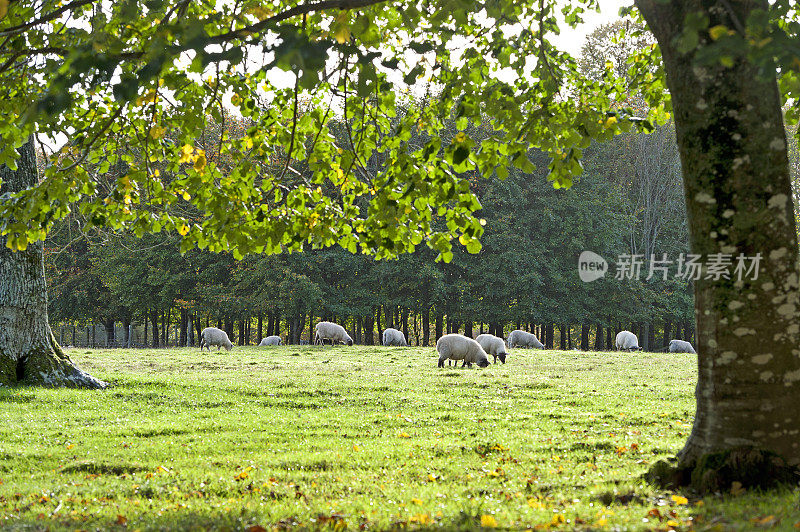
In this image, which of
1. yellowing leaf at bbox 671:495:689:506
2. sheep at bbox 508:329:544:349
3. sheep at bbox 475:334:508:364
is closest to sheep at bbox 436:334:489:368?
sheep at bbox 475:334:508:364

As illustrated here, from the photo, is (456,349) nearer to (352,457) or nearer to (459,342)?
(459,342)

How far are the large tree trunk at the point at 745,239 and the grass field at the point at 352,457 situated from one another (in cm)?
76

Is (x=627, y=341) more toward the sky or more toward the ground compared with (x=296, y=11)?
more toward the ground

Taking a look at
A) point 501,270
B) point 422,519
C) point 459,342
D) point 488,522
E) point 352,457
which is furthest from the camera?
point 501,270

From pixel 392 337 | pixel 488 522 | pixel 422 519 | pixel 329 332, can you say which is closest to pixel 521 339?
pixel 392 337

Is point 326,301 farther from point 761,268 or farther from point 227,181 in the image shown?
point 761,268

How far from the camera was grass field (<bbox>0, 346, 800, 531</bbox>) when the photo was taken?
5645mm

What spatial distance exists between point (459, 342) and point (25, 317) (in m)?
14.7

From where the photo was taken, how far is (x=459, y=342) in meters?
25.3

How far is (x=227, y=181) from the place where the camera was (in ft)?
30.6

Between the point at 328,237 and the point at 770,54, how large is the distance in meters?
6.60

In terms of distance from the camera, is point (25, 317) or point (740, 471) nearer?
point (740, 471)

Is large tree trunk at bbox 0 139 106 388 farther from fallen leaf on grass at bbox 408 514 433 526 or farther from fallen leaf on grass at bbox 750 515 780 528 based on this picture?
fallen leaf on grass at bbox 750 515 780 528

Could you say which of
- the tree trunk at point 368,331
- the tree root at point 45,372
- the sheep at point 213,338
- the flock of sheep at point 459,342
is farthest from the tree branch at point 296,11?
the tree trunk at point 368,331
